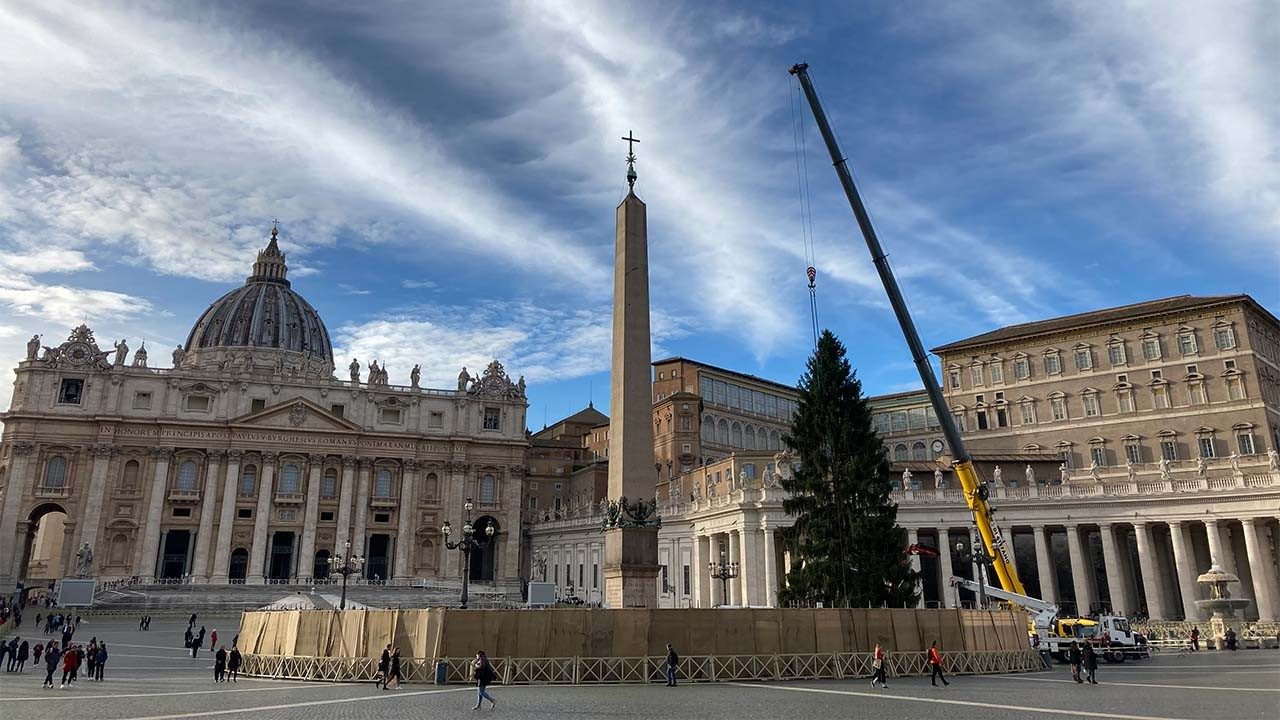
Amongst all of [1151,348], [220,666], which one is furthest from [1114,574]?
[220,666]

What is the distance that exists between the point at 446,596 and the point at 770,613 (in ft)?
148

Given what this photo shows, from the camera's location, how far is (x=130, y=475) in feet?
231

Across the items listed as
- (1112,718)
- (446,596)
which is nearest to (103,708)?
(1112,718)

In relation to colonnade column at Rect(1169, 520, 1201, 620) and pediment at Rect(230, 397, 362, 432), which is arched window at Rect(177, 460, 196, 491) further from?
colonnade column at Rect(1169, 520, 1201, 620)

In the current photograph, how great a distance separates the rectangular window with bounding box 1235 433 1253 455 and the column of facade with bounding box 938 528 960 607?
68.1 ft

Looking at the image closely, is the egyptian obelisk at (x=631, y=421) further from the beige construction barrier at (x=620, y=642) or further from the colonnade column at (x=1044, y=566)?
the colonnade column at (x=1044, y=566)

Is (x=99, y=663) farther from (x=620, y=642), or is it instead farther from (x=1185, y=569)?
(x=1185, y=569)

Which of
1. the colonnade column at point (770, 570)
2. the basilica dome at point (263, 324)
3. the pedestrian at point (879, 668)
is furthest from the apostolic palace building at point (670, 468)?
the pedestrian at point (879, 668)

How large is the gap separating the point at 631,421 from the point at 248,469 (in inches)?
2458

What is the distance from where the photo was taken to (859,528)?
3375 cm

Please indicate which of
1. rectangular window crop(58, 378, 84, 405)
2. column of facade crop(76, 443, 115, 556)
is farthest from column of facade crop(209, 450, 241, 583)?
rectangular window crop(58, 378, 84, 405)

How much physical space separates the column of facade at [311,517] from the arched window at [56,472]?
718 inches

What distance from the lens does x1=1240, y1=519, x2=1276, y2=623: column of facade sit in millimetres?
→ 36938

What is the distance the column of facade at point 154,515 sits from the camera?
67750 mm
